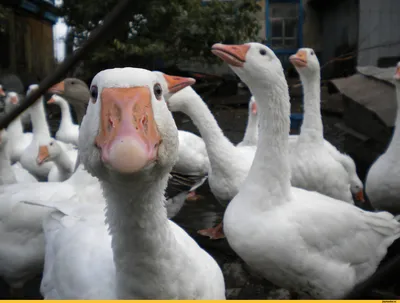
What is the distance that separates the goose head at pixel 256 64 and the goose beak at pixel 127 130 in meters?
1.51

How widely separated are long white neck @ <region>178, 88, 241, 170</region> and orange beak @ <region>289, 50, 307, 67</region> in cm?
84

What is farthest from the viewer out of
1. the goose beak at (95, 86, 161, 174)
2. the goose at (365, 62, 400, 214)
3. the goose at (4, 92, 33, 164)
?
the goose at (4, 92, 33, 164)

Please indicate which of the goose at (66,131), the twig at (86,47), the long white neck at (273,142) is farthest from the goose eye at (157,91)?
the goose at (66,131)

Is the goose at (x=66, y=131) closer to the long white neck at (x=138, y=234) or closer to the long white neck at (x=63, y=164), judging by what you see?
the long white neck at (x=63, y=164)

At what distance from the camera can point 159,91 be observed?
3.78ft

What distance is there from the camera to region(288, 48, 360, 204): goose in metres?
3.30

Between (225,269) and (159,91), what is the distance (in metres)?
2.13

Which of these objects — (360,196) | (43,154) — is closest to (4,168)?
(43,154)

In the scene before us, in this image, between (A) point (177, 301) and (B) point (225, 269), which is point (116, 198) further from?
(B) point (225, 269)

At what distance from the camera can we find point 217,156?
3.35 m

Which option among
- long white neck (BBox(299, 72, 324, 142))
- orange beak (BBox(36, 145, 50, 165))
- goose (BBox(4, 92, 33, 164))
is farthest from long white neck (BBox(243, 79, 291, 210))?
goose (BBox(4, 92, 33, 164))

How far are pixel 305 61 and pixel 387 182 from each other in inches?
46.6

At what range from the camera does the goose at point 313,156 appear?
3303 mm

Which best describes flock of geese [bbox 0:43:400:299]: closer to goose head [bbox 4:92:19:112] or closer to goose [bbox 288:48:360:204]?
goose [bbox 288:48:360:204]
